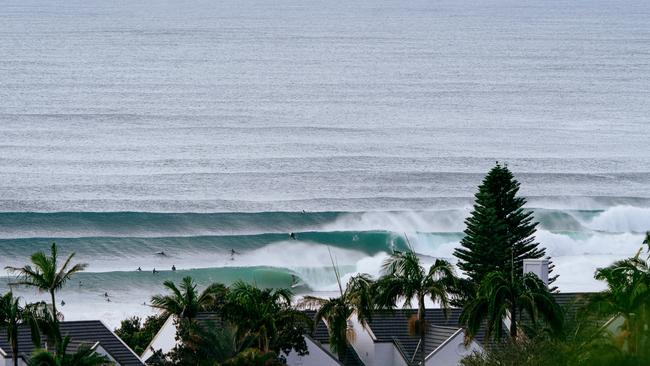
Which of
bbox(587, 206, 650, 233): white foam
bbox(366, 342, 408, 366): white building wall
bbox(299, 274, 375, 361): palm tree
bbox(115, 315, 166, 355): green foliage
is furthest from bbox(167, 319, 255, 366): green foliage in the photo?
bbox(587, 206, 650, 233): white foam

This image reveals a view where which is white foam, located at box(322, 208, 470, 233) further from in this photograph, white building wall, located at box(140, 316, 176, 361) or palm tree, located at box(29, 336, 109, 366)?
palm tree, located at box(29, 336, 109, 366)

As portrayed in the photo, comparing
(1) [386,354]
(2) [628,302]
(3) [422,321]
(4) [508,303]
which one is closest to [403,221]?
(1) [386,354]

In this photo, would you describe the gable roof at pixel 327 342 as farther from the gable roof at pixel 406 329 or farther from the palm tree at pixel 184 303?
the palm tree at pixel 184 303

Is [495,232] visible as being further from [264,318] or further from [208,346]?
[208,346]

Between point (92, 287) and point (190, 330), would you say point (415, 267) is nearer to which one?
point (190, 330)

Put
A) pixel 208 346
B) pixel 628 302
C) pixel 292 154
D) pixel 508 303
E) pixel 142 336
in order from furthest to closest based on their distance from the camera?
pixel 292 154 → pixel 142 336 → pixel 508 303 → pixel 208 346 → pixel 628 302

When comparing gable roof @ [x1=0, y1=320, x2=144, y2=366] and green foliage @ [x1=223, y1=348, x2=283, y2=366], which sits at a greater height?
gable roof @ [x1=0, y1=320, x2=144, y2=366]

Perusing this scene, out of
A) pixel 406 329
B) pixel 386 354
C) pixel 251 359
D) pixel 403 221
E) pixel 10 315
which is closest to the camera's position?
pixel 251 359
